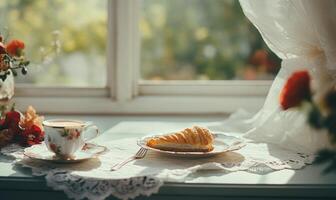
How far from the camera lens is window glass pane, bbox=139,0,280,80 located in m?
1.75

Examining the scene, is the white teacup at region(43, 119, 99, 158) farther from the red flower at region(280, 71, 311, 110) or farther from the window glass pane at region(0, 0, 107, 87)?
the window glass pane at region(0, 0, 107, 87)

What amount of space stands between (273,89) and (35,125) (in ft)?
2.01

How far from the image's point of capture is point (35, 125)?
1.24 m

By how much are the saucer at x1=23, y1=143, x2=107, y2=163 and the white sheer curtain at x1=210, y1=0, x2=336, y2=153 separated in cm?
42

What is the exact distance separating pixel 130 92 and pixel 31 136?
1.53 feet

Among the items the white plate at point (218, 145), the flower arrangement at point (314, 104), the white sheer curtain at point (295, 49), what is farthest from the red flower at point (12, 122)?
the flower arrangement at point (314, 104)

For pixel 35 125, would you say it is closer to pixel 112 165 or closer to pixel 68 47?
pixel 112 165

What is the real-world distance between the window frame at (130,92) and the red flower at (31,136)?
16.0 inches

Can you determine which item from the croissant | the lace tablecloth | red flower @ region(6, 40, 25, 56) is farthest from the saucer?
red flower @ region(6, 40, 25, 56)

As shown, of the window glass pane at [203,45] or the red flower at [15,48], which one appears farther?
the window glass pane at [203,45]

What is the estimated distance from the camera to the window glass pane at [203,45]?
1753mm

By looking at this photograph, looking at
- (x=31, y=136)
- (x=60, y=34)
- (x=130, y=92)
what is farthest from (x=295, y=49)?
(x=60, y=34)

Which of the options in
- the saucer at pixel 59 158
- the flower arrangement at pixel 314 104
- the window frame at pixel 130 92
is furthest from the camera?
the window frame at pixel 130 92

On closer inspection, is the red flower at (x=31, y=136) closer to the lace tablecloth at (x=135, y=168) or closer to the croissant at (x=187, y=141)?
the lace tablecloth at (x=135, y=168)
